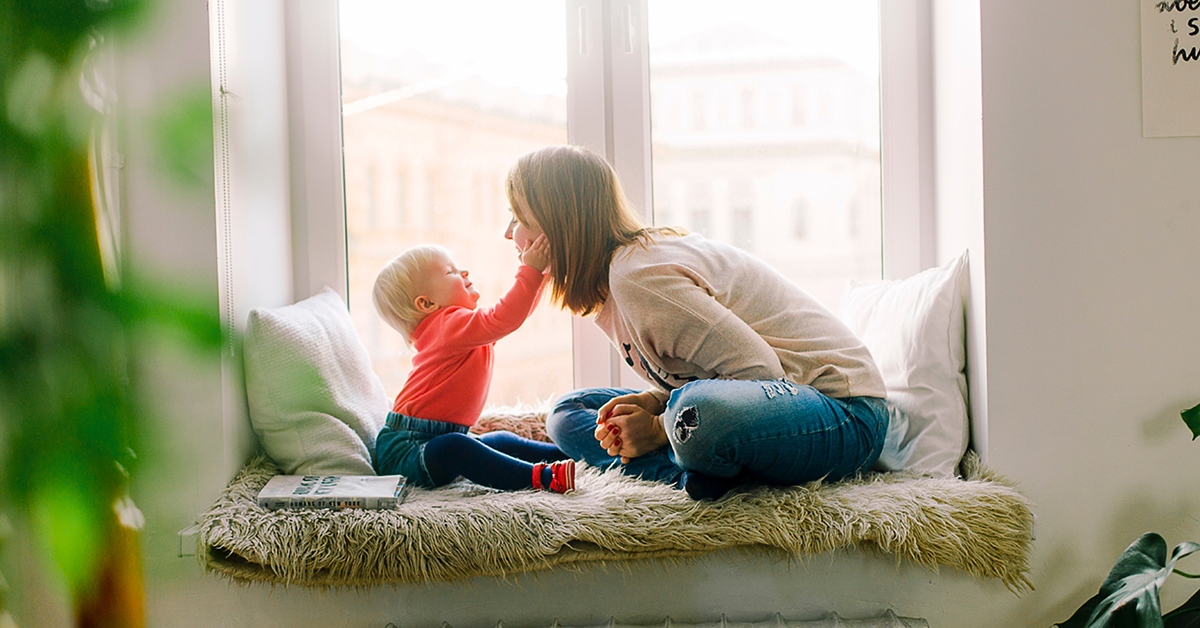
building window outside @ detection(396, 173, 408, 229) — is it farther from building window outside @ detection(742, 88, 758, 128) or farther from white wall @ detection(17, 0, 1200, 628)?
building window outside @ detection(742, 88, 758, 128)

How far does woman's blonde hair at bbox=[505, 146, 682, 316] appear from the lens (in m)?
1.32

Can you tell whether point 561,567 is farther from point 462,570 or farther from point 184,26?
point 184,26

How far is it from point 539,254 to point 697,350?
1.18ft

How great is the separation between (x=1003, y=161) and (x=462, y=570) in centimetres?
112

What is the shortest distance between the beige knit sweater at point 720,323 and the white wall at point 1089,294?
0.92 feet

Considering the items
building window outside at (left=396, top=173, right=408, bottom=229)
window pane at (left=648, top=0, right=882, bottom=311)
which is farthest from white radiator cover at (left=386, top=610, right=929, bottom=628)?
building window outside at (left=396, top=173, right=408, bottom=229)

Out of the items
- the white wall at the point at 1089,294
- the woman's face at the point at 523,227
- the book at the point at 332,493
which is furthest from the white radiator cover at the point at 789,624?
the woman's face at the point at 523,227

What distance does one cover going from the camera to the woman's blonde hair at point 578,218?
1.32 metres

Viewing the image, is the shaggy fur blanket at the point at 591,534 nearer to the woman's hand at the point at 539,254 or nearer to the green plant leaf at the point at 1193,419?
the green plant leaf at the point at 1193,419

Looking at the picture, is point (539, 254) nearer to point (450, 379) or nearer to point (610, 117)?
point (450, 379)

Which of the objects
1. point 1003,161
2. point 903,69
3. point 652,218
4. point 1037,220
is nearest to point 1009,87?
point 1003,161

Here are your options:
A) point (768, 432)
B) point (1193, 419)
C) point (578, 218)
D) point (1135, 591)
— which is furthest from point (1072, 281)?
point (578, 218)

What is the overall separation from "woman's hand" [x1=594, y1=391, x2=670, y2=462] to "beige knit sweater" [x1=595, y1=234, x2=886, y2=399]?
0.18 feet

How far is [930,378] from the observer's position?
4.43ft
